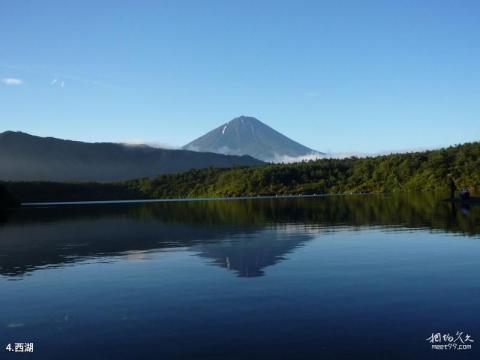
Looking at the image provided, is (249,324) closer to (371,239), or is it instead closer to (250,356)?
(250,356)

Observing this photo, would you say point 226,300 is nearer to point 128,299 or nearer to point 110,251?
point 128,299

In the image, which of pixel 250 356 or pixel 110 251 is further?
pixel 110 251

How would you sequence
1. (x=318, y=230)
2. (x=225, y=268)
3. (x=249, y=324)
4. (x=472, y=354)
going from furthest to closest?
(x=318, y=230) → (x=225, y=268) → (x=249, y=324) → (x=472, y=354)

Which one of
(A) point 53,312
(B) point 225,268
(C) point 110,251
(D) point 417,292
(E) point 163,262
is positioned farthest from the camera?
(C) point 110,251

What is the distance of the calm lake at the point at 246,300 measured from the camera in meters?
16.6

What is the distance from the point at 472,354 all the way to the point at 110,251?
33898 millimetres

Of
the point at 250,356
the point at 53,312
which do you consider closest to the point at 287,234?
the point at 53,312

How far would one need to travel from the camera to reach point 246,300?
74.4 ft

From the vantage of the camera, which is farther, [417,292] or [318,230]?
[318,230]

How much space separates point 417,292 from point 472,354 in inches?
326

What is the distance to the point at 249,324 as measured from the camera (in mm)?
18891

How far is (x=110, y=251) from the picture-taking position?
43812 mm

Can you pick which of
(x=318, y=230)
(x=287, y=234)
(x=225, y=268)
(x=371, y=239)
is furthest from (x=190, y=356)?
(x=318, y=230)

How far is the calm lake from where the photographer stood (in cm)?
1664
